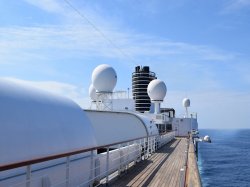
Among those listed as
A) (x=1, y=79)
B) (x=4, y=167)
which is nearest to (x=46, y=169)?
(x=1, y=79)

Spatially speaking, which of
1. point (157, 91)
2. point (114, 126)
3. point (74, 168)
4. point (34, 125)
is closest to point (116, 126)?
point (114, 126)

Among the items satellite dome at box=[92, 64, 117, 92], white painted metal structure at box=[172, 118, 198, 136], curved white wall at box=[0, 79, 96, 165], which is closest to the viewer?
curved white wall at box=[0, 79, 96, 165]

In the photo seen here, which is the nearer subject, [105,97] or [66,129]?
[66,129]

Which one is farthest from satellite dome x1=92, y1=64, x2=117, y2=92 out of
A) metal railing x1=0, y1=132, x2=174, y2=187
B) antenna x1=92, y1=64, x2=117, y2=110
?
metal railing x1=0, y1=132, x2=174, y2=187

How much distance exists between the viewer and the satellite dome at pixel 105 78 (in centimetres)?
3716

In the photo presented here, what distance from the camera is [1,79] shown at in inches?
300

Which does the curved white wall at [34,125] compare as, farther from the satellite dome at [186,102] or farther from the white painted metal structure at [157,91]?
the satellite dome at [186,102]

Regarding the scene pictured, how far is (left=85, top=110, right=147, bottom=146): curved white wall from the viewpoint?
66.6ft

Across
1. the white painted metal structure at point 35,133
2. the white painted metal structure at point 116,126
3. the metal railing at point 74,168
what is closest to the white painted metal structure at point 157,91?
the white painted metal structure at point 116,126

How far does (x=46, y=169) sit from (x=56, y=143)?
2.95 ft

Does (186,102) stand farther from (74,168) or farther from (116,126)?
(74,168)

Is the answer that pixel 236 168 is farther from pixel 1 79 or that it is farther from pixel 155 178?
pixel 1 79

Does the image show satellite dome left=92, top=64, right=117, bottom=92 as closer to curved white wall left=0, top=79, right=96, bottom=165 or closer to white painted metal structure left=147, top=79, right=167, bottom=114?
white painted metal structure left=147, top=79, right=167, bottom=114

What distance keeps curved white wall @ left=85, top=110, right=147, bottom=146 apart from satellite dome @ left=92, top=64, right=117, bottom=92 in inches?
485
